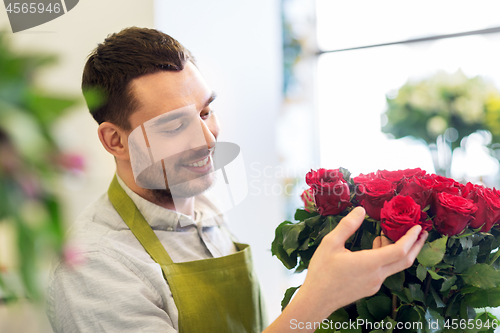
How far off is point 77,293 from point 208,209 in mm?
423

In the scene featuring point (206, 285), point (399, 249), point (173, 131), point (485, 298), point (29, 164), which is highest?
point (29, 164)

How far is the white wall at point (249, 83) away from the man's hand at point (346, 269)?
37.6 inches

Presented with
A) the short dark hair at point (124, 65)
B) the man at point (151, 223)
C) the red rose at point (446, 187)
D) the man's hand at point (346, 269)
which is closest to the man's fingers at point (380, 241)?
the man's hand at point (346, 269)

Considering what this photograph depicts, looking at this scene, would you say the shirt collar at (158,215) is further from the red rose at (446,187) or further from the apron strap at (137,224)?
the red rose at (446,187)

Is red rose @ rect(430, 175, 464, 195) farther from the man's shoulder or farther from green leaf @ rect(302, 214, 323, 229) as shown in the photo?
the man's shoulder

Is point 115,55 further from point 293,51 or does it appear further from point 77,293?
point 293,51

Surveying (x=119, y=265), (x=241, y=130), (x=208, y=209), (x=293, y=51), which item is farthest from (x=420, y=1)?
(x=119, y=265)

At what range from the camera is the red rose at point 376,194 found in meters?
0.54

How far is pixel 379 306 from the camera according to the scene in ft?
1.82

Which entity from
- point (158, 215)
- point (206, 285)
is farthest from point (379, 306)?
point (158, 215)

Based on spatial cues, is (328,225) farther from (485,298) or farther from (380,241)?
(485,298)

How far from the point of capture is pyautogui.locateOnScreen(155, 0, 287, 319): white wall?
1.38 metres

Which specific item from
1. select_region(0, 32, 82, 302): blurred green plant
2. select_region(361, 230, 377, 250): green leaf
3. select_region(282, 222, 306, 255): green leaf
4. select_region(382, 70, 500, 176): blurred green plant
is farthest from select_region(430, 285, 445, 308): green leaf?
select_region(382, 70, 500, 176): blurred green plant

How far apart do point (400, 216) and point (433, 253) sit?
0.07 meters
